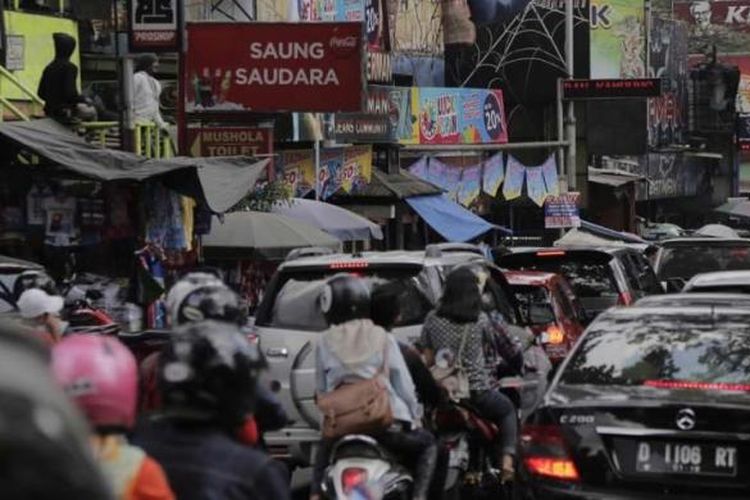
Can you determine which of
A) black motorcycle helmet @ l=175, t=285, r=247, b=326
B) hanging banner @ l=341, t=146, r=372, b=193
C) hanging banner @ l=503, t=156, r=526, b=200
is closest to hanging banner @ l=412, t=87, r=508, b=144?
hanging banner @ l=503, t=156, r=526, b=200

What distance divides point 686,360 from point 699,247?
12648 millimetres

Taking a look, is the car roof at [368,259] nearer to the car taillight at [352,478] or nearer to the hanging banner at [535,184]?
the car taillight at [352,478]

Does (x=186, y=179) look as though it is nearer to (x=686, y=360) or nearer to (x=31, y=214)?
(x=31, y=214)

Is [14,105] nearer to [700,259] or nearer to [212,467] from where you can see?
[700,259]

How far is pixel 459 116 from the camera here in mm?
32500

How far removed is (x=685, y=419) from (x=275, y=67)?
11289mm

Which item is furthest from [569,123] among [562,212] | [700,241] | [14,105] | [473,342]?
[473,342]

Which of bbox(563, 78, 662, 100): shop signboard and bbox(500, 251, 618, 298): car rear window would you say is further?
bbox(563, 78, 662, 100): shop signboard

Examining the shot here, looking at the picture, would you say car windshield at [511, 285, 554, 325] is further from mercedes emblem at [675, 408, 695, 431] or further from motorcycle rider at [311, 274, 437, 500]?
mercedes emblem at [675, 408, 695, 431]

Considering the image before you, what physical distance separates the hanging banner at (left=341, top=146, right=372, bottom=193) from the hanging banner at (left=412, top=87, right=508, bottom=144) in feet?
11.3

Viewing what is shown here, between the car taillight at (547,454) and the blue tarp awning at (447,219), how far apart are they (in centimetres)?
2068

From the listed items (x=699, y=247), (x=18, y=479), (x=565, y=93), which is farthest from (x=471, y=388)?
(x=565, y=93)

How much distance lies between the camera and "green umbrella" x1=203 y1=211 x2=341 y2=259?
689 inches

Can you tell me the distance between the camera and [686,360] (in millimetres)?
7074
